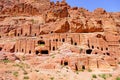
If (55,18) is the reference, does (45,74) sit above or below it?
below

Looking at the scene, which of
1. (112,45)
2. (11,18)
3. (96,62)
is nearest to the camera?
(96,62)

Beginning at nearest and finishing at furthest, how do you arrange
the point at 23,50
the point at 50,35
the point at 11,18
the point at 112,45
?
the point at 23,50
the point at 50,35
the point at 112,45
the point at 11,18

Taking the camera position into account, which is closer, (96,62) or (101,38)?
(96,62)

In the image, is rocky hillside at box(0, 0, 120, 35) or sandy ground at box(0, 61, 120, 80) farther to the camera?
rocky hillside at box(0, 0, 120, 35)

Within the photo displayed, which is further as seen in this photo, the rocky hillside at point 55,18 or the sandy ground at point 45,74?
the rocky hillside at point 55,18

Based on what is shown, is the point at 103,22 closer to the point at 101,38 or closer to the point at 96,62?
the point at 101,38

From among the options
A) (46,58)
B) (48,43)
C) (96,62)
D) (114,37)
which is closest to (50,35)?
(48,43)

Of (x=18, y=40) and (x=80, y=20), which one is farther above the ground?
(x=80, y=20)

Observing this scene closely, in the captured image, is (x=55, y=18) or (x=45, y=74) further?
(x=55, y=18)

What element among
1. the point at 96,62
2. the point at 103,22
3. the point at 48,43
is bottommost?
the point at 96,62

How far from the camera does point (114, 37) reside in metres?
80.9

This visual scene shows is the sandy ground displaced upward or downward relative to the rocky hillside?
downward

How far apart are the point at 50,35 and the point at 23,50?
8.77 metres

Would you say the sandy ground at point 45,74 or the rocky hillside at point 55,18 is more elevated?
the rocky hillside at point 55,18
